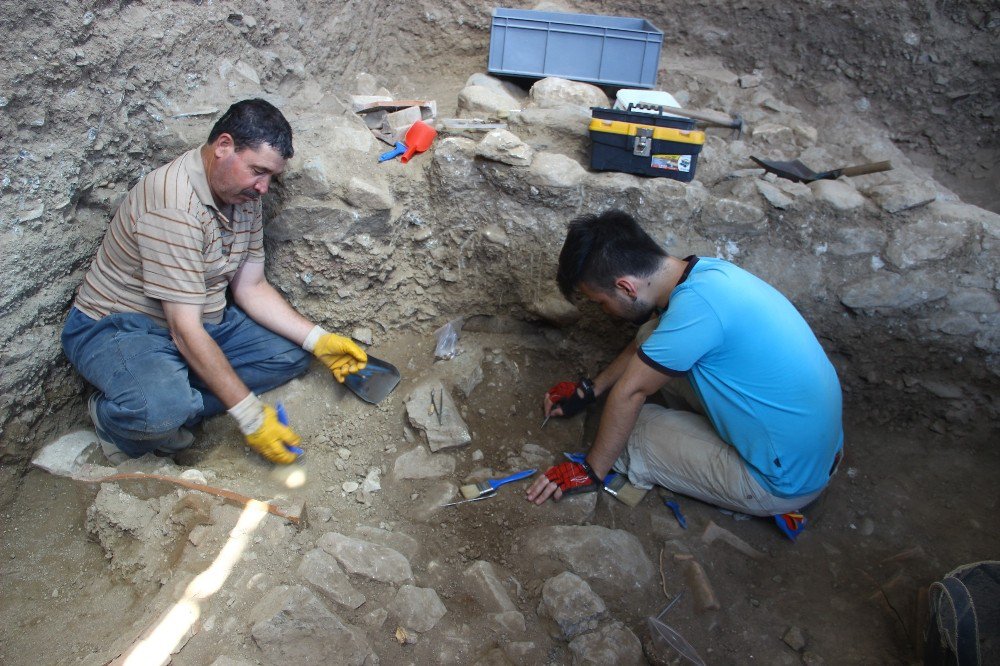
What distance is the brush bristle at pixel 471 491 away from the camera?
265 cm

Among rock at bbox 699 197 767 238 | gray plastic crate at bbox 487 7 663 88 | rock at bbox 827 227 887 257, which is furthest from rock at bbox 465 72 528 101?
rock at bbox 827 227 887 257

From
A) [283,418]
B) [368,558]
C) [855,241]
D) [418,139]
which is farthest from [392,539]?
[855,241]

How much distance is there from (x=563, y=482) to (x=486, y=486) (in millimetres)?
310

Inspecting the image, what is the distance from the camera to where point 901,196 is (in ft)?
9.64

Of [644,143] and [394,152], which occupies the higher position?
[644,143]

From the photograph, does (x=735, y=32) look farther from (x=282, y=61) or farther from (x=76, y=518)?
(x=76, y=518)

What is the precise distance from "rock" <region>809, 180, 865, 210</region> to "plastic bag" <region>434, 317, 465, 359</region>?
1772mm

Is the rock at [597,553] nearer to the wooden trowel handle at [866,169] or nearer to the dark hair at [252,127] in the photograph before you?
the dark hair at [252,127]

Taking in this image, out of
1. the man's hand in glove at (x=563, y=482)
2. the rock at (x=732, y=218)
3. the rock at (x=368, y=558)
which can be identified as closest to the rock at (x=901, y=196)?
the rock at (x=732, y=218)

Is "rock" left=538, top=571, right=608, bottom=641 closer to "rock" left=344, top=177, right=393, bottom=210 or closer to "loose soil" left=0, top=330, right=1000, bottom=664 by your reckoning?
"loose soil" left=0, top=330, right=1000, bottom=664

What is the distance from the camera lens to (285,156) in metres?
2.51

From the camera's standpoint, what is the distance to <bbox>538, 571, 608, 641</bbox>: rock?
2.13 m

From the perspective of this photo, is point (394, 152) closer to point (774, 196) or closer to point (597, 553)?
point (774, 196)

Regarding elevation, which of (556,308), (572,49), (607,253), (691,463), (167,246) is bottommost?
(691,463)
